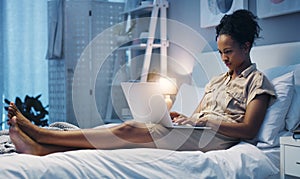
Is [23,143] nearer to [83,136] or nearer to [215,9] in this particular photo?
[83,136]

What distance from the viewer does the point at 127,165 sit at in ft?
5.77

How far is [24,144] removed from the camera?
1855mm

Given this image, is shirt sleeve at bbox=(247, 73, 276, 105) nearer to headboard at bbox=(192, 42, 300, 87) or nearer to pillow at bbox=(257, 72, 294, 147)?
pillow at bbox=(257, 72, 294, 147)

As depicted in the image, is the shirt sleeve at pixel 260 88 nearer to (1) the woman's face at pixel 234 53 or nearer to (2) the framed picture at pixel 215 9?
(1) the woman's face at pixel 234 53

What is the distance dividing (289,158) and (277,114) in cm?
32

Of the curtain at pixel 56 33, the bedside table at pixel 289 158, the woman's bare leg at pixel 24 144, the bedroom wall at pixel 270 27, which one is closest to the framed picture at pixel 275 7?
the bedroom wall at pixel 270 27

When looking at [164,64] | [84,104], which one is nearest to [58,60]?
[84,104]

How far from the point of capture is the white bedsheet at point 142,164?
5.33 feet

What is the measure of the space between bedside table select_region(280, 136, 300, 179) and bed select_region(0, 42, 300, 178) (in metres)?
0.04

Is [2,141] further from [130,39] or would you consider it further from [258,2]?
[130,39]

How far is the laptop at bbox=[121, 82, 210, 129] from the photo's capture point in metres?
2.04

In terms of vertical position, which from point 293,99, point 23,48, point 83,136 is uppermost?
point 23,48

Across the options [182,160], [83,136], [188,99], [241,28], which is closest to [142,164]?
[182,160]

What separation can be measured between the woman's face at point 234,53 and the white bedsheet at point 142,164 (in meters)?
0.56
